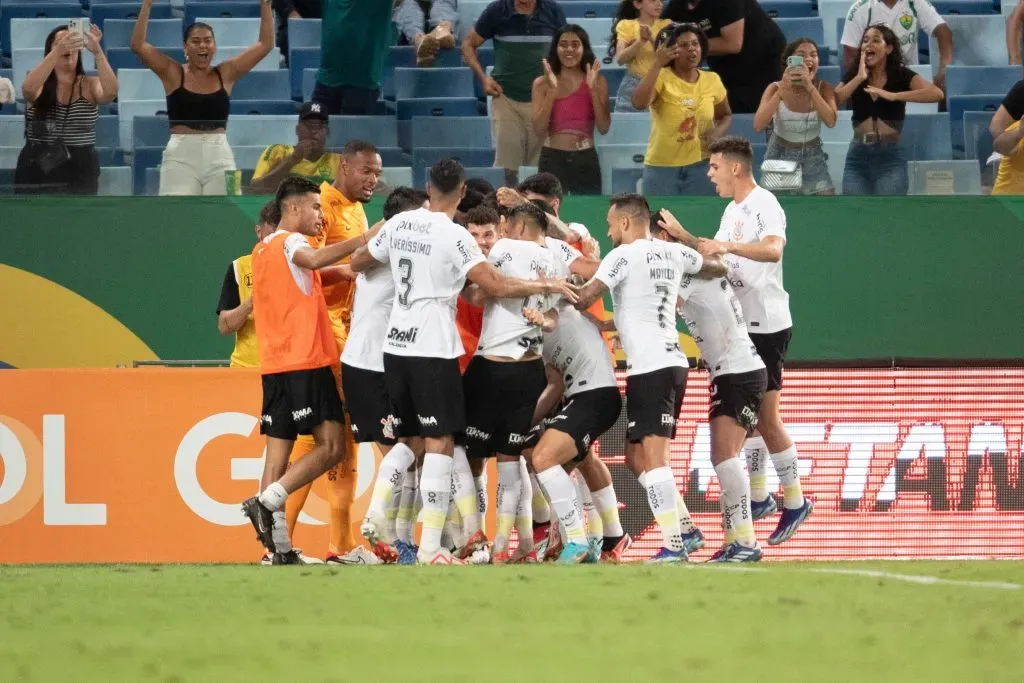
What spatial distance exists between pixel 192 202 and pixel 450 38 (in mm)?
3299

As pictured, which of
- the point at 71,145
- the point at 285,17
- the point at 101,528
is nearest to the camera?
the point at 101,528

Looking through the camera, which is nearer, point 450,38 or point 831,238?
point 831,238

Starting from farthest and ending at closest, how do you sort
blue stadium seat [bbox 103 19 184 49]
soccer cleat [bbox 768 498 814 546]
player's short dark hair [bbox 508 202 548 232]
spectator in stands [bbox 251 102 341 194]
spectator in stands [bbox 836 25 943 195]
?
blue stadium seat [bbox 103 19 184 49] < spectator in stands [bbox 836 25 943 195] < spectator in stands [bbox 251 102 341 194] < soccer cleat [bbox 768 498 814 546] < player's short dark hair [bbox 508 202 548 232]

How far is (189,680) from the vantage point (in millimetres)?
4523

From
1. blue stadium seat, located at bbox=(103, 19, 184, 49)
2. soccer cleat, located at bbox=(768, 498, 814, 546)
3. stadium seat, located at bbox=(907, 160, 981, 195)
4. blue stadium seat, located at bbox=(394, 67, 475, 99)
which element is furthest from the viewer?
blue stadium seat, located at bbox=(103, 19, 184, 49)

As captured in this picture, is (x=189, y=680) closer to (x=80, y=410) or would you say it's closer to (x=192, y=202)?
(x=80, y=410)

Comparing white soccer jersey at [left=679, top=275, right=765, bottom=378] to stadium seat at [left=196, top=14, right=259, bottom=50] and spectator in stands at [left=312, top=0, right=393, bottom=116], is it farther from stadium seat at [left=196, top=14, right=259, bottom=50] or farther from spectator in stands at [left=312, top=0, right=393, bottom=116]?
stadium seat at [left=196, top=14, right=259, bottom=50]

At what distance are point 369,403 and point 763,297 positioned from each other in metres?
2.54

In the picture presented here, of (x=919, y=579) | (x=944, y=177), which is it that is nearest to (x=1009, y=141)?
(x=944, y=177)

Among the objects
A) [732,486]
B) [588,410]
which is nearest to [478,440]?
[588,410]

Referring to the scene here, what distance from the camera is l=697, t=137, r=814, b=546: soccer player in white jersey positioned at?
9.48 meters

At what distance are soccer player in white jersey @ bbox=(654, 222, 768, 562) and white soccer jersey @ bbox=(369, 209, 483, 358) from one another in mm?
1338

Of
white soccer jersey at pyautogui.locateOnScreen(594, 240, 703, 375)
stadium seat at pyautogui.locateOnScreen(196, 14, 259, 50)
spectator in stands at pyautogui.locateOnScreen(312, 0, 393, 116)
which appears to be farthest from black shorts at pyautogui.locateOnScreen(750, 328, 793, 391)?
stadium seat at pyautogui.locateOnScreen(196, 14, 259, 50)

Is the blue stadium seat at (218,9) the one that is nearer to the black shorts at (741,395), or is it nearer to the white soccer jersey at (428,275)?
the white soccer jersey at (428,275)
